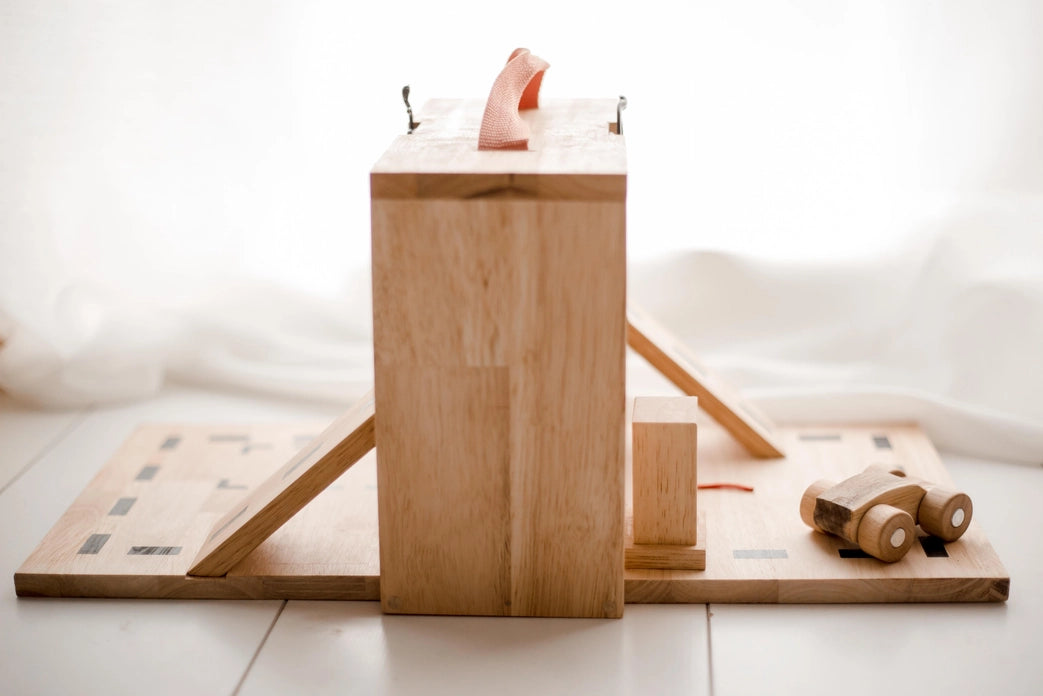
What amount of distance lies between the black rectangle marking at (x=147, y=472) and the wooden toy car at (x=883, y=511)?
0.74 m

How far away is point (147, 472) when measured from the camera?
145 cm

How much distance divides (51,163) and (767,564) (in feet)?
3.62

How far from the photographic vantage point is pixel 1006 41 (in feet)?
5.19

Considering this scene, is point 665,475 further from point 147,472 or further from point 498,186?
point 147,472

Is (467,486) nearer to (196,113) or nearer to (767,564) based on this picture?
(767,564)

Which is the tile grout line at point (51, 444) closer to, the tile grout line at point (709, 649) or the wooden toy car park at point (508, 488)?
the wooden toy car park at point (508, 488)

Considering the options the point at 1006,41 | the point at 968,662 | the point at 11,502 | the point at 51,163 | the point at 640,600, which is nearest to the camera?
the point at 968,662

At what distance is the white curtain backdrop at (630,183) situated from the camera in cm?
160

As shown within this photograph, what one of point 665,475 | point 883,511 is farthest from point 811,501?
point 665,475

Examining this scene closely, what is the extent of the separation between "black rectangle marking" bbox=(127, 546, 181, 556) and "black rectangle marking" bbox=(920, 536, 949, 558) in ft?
2.46

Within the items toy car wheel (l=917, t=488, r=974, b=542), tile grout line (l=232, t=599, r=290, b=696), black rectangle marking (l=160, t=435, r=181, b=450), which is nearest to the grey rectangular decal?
toy car wheel (l=917, t=488, r=974, b=542)

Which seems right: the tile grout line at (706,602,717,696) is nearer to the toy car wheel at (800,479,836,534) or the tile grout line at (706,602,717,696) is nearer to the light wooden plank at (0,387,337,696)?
the toy car wheel at (800,479,836,534)

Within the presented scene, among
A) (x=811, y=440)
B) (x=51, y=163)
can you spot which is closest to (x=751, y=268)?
(x=811, y=440)

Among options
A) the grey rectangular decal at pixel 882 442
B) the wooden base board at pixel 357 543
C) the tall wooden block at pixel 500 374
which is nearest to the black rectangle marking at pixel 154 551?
the wooden base board at pixel 357 543
